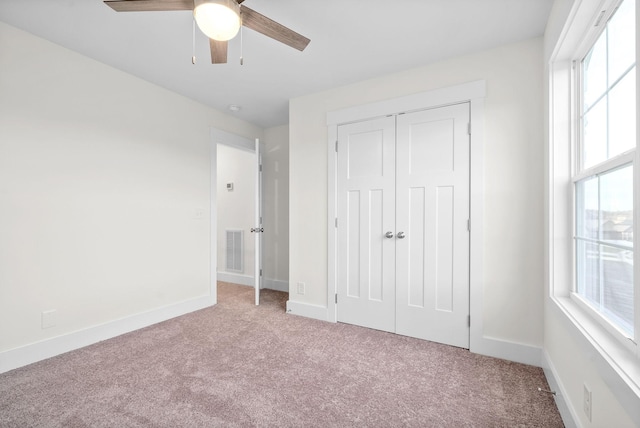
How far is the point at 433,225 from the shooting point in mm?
2523

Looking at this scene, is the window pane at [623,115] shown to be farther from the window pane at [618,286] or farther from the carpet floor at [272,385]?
the carpet floor at [272,385]

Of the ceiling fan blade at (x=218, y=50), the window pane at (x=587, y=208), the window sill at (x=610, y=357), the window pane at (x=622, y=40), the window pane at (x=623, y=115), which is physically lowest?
the window sill at (x=610, y=357)

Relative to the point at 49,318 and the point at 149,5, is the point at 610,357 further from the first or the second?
the point at 49,318

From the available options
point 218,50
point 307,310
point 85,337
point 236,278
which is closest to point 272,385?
point 307,310

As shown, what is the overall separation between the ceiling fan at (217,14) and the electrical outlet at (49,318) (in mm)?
2210

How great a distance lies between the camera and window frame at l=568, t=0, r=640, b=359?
1.00 meters

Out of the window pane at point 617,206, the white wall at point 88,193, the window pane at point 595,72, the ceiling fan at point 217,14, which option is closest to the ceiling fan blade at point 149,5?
the ceiling fan at point 217,14

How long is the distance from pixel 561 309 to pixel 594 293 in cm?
19

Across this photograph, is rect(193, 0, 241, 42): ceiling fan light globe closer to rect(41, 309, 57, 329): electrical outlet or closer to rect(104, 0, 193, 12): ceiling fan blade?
rect(104, 0, 193, 12): ceiling fan blade

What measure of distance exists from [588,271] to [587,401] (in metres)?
0.63

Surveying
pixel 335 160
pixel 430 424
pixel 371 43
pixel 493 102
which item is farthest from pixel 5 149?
pixel 493 102

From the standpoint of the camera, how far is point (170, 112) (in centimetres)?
317

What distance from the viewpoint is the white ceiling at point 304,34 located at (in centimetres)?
188

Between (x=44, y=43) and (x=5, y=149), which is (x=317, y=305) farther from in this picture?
(x=44, y=43)
